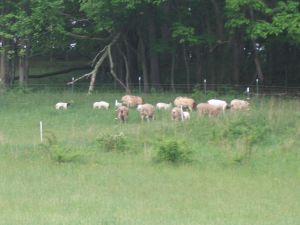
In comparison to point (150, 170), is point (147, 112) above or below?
above

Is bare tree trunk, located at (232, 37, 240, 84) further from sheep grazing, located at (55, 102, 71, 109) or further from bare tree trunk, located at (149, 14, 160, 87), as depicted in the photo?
sheep grazing, located at (55, 102, 71, 109)

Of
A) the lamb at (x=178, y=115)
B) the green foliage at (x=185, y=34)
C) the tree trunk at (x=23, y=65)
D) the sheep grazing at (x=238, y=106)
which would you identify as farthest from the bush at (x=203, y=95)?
the tree trunk at (x=23, y=65)

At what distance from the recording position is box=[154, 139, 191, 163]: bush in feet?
59.8

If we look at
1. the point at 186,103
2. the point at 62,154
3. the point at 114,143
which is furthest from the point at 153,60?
the point at 62,154

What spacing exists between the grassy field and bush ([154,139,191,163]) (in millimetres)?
83

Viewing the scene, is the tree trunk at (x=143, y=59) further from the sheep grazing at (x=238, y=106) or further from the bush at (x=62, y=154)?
the bush at (x=62, y=154)

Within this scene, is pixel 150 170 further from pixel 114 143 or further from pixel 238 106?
pixel 238 106

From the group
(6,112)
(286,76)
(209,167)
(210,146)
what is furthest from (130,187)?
(286,76)

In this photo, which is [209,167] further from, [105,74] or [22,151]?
[105,74]

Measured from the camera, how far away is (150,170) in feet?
56.6

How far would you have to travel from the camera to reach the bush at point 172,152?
18.2 metres

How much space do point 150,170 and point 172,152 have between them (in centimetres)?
125

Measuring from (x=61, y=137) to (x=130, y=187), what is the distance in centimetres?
803

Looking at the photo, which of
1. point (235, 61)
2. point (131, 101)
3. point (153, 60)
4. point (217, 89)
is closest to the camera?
point (131, 101)
